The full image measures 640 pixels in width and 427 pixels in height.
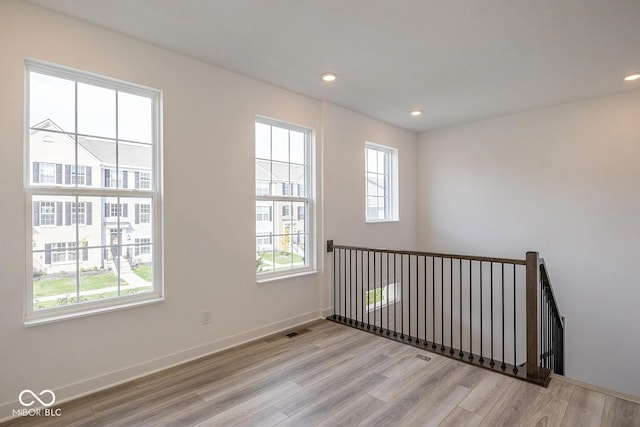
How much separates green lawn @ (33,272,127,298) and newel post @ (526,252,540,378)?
10.6 ft

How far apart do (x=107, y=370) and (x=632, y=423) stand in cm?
355

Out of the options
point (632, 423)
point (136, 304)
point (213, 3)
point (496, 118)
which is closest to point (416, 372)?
point (632, 423)

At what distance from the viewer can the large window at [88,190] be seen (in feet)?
7.41

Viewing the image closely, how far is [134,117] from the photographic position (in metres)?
2.70

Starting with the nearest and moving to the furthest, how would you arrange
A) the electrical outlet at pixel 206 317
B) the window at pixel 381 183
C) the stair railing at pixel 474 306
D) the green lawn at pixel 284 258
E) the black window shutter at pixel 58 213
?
the black window shutter at pixel 58 213, the stair railing at pixel 474 306, the electrical outlet at pixel 206 317, the green lawn at pixel 284 258, the window at pixel 381 183

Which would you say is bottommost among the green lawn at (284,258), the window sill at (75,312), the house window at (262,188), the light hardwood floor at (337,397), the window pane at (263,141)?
the light hardwood floor at (337,397)

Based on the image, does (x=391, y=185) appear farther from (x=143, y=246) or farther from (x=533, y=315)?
(x=143, y=246)

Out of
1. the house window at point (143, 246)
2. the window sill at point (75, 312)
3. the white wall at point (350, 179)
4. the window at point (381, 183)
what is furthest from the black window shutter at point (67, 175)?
the window at point (381, 183)

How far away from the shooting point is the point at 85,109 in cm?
246

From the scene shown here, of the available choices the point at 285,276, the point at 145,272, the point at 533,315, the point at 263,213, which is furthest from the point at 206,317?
the point at 533,315

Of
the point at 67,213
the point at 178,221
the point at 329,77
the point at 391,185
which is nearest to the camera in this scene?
the point at 67,213

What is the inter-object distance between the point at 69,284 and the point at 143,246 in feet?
1.81

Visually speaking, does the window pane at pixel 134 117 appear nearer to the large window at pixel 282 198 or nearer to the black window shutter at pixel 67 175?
the black window shutter at pixel 67 175

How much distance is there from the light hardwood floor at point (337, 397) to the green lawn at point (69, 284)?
2.51ft
